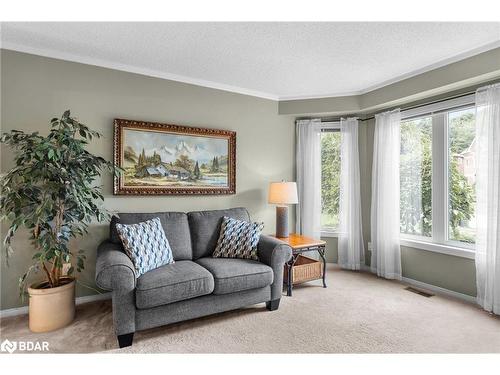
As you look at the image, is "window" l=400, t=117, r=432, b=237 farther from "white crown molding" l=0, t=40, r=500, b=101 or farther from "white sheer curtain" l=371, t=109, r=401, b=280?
"white crown molding" l=0, t=40, r=500, b=101

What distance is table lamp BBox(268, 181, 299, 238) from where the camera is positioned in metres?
3.48

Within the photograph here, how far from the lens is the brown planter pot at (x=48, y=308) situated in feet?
7.41

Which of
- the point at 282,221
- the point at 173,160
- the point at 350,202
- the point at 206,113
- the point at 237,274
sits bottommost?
the point at 237,274

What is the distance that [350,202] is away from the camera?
158 inches

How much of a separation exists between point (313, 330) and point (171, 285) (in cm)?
124

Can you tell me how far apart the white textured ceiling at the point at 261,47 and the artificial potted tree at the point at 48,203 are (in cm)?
81

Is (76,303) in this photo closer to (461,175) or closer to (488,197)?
(488,197)

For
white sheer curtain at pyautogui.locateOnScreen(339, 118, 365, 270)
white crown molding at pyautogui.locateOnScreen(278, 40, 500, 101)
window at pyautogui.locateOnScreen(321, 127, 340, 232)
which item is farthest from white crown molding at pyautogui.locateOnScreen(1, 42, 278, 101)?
white sheer curtain at pyautogui.locateOnScreen(339, 118, 365, 270)

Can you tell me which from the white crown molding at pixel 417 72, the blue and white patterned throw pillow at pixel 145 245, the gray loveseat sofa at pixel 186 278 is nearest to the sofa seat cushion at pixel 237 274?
the gray loveseat sofa at pixel 186 278

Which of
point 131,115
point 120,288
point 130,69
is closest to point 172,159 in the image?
point 131,115

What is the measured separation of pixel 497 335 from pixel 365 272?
174cm

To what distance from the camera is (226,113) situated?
3648 mm
